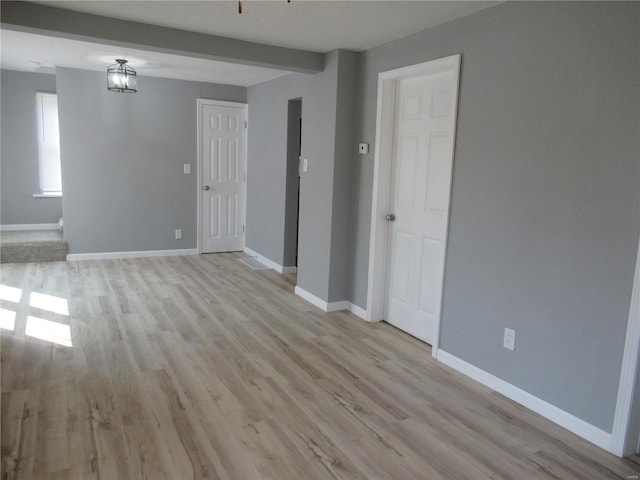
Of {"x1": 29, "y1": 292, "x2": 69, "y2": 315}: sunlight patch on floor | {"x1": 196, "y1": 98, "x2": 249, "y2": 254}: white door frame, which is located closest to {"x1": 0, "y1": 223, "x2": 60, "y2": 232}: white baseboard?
{"x1": 196, "y1": 98, "x2": 249, "y2": 254}: white door frame

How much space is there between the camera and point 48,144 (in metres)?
6.80

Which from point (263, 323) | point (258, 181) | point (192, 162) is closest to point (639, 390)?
point (263, 323)

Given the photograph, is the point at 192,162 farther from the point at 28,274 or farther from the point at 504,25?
the point at 504,25

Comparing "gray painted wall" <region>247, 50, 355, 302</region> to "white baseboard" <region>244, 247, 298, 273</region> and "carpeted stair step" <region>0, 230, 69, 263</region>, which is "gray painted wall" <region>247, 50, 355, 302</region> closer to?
"white baseboard" <region>244, 247, 298, 273</region>

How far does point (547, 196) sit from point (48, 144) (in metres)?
6.74

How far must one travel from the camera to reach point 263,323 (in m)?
4.02

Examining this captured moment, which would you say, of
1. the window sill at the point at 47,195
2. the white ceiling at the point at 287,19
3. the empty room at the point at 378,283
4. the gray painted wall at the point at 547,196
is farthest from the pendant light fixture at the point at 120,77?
the gray painted wall at the point at 547,196

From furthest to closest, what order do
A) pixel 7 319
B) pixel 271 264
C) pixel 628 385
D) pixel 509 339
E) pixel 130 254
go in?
pixel 130 254 < pixel 271 264 < pixel 7 319 < pixel 509 339 < pixel 628 385

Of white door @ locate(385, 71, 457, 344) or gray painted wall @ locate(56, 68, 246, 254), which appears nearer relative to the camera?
white door @ locate(385, 71, 457, 344)

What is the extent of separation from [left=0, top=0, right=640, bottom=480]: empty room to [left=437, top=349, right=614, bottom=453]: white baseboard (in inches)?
0.4

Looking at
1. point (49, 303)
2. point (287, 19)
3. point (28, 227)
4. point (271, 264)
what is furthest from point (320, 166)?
point (28, 227)

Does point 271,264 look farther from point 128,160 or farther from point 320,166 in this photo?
point 128,160

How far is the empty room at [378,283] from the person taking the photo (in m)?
2.25

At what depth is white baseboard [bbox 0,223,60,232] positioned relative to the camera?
6.74 meters
